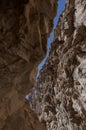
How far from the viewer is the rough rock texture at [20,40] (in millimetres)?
3451

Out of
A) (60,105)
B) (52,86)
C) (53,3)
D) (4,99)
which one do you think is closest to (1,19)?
(53,3)

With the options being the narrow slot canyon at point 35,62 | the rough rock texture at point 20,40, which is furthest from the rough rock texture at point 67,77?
the rough rock texture at point 20,40

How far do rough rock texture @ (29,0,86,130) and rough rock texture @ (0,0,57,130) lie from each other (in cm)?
677

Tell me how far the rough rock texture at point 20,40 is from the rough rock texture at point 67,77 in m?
6.77

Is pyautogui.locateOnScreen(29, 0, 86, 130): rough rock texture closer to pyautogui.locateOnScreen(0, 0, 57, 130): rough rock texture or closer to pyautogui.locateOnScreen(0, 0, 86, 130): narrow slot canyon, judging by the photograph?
pyautogui.locateOnScreen(0, 0, 86, 130): narrow slot canyon

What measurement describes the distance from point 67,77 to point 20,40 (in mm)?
9515

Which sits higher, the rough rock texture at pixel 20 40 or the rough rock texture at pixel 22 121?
the rough rock texture at pixel 20 40

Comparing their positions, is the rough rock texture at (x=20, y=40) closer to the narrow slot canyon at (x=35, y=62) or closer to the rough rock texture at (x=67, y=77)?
the narrow slot canyon at (x=35, y=62)

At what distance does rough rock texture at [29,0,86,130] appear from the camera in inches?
453

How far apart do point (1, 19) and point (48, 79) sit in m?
12.9

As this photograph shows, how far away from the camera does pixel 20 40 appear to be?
3668 millimetres

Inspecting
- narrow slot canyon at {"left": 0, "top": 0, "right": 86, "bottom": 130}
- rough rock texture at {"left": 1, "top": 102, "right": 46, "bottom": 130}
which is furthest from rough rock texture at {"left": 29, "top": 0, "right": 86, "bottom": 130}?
rough rock texture at {"left": 1, "top": 102, "right": 46, "bottom": 130}

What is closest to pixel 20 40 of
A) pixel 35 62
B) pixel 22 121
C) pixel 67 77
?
pixel 35 62

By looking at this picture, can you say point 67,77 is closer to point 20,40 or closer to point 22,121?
point 22,121
